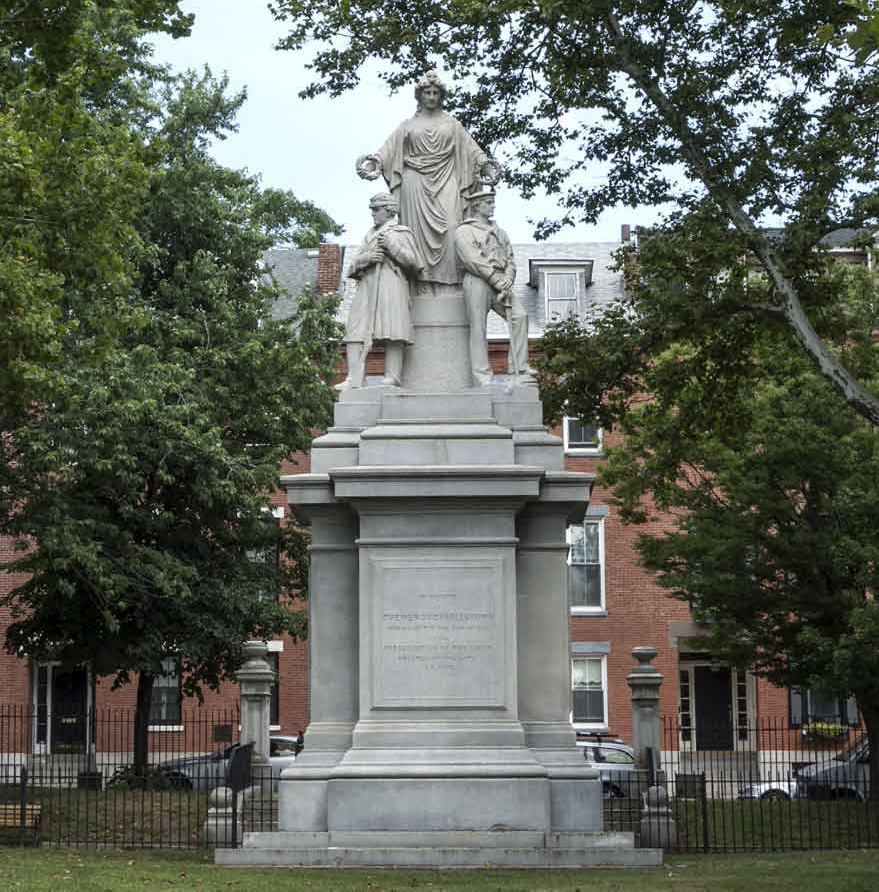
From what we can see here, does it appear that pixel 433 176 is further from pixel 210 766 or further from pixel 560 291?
pixel 560 291

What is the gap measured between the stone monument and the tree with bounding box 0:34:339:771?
1199cm

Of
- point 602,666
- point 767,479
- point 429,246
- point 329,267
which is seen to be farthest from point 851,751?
point 329,267

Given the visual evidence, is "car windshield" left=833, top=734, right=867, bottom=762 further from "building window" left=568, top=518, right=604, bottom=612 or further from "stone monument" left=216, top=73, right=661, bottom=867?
"stone monument" left=216, top=73, right=661, bottom=867

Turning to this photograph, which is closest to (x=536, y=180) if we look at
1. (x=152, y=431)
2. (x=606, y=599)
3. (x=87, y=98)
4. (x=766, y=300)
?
(x=766, y=300)

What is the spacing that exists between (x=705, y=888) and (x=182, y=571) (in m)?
17.9

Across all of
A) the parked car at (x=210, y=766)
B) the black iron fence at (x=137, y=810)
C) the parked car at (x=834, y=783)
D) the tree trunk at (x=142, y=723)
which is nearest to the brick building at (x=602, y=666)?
the parked car at (x=210, y=766)

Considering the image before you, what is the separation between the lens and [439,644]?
1580 centimetres

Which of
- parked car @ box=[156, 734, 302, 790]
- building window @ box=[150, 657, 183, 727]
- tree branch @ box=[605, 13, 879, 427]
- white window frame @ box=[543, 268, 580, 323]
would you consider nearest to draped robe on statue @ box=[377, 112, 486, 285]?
tree branch @ box=[605, 13, 879, 427]

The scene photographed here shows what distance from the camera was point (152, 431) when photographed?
2970 centimetres

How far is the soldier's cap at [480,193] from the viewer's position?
17266 millimetres

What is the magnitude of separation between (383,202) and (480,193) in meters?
1.05

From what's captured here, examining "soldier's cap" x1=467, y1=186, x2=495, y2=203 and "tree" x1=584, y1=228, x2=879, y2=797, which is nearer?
"soldier's cap" x1=467, y1=186, x2=495, y2=203

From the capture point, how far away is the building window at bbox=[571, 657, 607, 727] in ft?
150

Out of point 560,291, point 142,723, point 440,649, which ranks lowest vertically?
point 142,723
